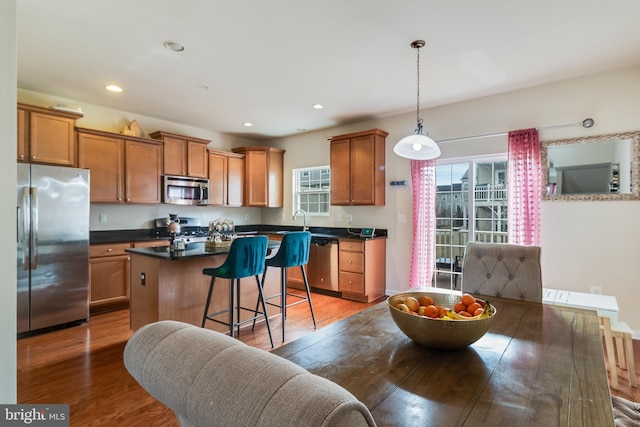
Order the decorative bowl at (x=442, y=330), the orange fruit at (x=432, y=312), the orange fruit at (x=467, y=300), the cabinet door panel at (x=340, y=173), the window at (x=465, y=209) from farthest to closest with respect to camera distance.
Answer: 1. the cabinet door panel at (x=340, y=173)
2. the window at (x=465, y=209)
3. the orange fruit at (x=467, y=300)
4. the orange fruit at (x=432, y=312)
5. the decorative bowl at (x=442, y=330)

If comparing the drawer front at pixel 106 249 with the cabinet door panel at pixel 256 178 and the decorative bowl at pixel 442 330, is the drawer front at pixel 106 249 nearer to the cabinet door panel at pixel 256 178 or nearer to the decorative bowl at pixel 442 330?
the cabinet door panel at pixel 256 178

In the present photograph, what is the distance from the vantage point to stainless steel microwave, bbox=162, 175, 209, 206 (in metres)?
4.83

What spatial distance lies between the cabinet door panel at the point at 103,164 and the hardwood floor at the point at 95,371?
151 centimetres

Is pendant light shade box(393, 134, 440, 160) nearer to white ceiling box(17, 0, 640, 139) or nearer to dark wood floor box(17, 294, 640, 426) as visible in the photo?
white ceiling box(17, 0, 640, 139)

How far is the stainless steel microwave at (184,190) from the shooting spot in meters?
4.83

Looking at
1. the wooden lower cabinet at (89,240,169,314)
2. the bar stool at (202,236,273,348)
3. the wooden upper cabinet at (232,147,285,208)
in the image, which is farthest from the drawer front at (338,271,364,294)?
the wooden lower cabinet at (89,240,169,314)

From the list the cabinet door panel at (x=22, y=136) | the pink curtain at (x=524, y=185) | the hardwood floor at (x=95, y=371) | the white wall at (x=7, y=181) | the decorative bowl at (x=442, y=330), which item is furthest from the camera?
the pink curtain at (x=524, y=185)

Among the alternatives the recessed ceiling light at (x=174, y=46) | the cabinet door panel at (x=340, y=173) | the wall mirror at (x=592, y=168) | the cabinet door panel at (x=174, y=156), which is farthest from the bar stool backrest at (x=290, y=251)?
the wall mirror at (x=592, y=168)

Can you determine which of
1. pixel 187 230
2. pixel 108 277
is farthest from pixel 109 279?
pixel 187 230

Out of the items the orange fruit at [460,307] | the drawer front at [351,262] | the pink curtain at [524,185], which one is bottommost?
the drawer front at [351,262]

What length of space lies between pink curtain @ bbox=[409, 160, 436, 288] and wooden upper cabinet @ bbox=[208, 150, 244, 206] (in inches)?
123

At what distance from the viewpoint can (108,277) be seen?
4.00 m

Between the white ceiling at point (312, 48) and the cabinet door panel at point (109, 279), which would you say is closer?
the white ceiling at point (312, 48)

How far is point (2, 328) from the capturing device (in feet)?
4.83
